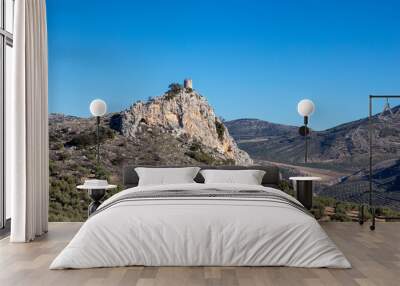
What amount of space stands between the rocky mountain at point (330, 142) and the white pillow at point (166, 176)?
6.31 feet

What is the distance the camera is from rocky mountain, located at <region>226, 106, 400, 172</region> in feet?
28.5

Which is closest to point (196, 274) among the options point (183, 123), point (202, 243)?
point (202, 243)

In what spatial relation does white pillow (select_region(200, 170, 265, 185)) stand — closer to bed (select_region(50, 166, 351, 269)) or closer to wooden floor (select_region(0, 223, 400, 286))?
wooden floor (select_region(0, 223, 400, 286))

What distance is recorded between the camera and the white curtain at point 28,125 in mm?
5676

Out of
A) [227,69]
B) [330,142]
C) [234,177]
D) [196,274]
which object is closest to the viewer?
[196,274]

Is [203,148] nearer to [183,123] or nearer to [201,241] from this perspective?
[183,123]

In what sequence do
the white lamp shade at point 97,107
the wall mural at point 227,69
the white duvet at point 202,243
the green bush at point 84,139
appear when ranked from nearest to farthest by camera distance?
the white duvet at point 202,243 < the white lamp shade at point 97,107 < the wall mural at point 227,69 < the green bush at point 84,139

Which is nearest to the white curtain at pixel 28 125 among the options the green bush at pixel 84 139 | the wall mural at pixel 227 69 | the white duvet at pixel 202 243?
the white duvet at pixel 202 243

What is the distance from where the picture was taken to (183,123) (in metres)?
8.95

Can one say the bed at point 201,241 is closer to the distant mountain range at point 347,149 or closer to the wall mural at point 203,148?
the wall mural at point 203,148

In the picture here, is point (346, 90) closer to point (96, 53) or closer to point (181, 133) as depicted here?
point (181, 133)

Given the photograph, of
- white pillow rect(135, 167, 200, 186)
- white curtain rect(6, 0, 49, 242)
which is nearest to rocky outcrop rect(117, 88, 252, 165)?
white pillow rect(135, 167, 200, 186)

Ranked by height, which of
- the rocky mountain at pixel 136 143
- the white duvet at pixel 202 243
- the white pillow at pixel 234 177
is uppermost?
the rocky mountain at pixel 136 143

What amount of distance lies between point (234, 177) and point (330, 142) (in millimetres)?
2652
